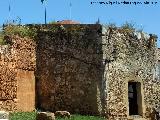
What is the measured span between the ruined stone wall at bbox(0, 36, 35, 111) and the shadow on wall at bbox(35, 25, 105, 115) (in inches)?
23.1

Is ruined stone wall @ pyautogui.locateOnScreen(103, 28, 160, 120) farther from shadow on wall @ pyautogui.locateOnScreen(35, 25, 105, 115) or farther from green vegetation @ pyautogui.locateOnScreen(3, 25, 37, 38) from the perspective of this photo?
green vegetation @ pyautogui.locateOnScreen(3, 25, 37, 38)

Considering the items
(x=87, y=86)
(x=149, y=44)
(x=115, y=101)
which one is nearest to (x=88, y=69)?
(x=87, y=86)

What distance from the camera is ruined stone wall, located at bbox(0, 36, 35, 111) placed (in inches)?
586

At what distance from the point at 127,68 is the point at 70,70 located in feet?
9.14

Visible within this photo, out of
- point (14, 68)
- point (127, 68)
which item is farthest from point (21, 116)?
point (127, 68)

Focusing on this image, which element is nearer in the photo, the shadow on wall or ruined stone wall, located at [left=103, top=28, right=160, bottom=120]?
the shadow on wall

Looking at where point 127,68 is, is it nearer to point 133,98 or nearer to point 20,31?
point 133,98

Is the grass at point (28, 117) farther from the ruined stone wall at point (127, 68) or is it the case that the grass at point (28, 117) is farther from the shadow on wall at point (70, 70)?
the ruined stone wall at point (127, 68)

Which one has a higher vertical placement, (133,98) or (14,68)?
(14,68)

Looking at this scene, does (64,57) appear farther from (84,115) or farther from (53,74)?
(84,115)

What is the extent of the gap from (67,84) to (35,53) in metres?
1.84

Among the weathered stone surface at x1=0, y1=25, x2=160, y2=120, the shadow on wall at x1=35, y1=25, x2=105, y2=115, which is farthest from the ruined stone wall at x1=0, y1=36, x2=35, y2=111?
the shadow on wall at x1=35, y1=25, x2=105, y2=115

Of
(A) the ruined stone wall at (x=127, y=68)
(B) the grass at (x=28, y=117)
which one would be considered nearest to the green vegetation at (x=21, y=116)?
(B) the grass at (x=28, y=117)

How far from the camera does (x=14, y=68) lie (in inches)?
604
